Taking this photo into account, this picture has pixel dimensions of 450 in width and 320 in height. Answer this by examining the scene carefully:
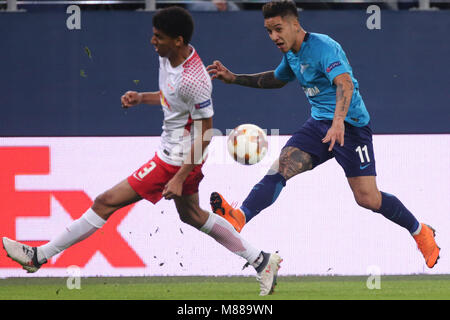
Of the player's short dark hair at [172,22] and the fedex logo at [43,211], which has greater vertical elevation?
the player's short dark hair at [172,22]

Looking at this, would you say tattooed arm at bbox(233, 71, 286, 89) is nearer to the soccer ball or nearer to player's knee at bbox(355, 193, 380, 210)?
the soccer ball

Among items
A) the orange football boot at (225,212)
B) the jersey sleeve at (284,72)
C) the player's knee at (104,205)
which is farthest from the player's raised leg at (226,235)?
the jersey sleeve at (284,72)

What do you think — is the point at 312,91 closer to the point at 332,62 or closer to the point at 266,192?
the point at 332,62

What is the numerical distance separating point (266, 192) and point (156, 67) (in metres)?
2.72

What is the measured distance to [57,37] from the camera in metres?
8.09

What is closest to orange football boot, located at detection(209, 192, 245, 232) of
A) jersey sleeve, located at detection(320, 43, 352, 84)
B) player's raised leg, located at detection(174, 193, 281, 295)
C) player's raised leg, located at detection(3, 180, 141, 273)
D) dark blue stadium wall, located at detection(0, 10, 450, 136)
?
player's raised leg, located at detection(174, 193, 281, 295)

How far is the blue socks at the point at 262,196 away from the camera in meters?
5.79

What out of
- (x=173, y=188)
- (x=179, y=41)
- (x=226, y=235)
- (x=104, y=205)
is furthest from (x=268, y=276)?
(x=179, y=41)

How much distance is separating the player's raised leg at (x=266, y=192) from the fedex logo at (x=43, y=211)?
1.38 m

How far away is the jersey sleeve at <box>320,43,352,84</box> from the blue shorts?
39 cm

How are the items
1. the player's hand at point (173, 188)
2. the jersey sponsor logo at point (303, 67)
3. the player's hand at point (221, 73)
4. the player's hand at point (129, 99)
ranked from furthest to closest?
the player's hand at point (221, 73)
the jersey sponsor logo at point (303, 67)
the player's hand at point (129, 99)
the player's hand at point (173, 188)

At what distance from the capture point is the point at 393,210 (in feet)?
19.9

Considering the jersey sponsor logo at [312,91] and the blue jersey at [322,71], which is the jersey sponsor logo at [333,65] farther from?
the jersey sponsor logo at [312,91]

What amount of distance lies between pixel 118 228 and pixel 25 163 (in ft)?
3.01
